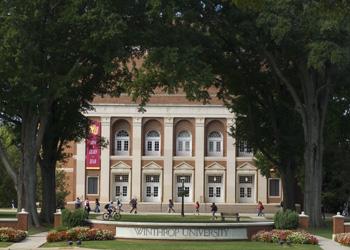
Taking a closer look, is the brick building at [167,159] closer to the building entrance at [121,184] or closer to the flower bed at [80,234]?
the building entrance at [121,184]

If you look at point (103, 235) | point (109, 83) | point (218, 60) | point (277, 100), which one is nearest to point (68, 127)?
point (109, 83)

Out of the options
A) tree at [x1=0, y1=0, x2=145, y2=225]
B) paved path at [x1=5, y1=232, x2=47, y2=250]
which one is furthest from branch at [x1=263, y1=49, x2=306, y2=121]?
paved path at [x1=5, y1=232, x2=47, y2=250]

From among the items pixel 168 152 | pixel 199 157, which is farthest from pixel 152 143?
pixel 199 157

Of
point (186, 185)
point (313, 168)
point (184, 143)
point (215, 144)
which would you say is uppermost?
point (184, 143)

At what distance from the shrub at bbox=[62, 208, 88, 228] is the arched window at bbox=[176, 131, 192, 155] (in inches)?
2262

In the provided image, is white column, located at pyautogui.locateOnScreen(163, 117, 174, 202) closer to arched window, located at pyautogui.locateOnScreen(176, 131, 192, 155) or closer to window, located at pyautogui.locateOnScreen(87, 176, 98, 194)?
arched window, located at pyautogui.locateOnScreen(176, 131, 192, 155)

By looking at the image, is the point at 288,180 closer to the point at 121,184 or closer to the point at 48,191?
the point at 48,191

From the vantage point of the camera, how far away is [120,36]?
35.2 meters

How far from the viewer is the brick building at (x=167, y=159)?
8775cm

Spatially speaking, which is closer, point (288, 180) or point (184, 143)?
point (288, 180)

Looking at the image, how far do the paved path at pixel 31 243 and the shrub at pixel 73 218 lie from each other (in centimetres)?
123

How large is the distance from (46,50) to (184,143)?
53.0m

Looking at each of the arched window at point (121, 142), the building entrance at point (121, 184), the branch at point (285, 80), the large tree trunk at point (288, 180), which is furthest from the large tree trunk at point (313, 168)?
the arched window at point (121, 142)

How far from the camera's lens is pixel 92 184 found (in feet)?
290
